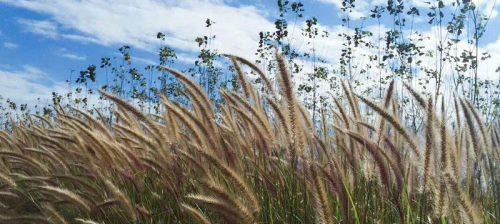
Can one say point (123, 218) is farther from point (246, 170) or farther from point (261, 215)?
point (261, 215)

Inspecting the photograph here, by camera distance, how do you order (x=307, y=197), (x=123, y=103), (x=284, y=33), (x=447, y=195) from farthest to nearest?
(x=284, y=33)
(x=123, y=103)
(x=307, y=197)
(x=447, y=195)

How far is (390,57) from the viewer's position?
10.4 meters

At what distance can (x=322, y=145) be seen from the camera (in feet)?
9.05

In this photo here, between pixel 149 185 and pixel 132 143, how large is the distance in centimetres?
41

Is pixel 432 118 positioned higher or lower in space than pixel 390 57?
lower

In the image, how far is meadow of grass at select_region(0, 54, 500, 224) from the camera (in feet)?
6.59

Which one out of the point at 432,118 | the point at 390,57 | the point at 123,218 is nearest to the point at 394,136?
the point at 432,118

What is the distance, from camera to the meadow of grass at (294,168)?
2.01m

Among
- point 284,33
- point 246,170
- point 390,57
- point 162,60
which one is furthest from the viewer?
point 162,60

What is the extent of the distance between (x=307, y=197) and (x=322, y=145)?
273 mm

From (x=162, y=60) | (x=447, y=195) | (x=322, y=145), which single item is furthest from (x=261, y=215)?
(x=162, y=60)

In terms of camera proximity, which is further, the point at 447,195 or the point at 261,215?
the point at 261,215

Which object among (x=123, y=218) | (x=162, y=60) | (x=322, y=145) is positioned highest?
(x=162, y=60)

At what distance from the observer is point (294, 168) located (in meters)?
2.54
